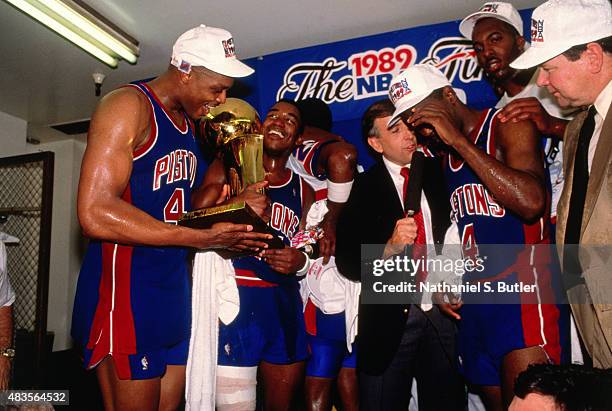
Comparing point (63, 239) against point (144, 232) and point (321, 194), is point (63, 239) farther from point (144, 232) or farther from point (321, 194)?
point (144, 232)

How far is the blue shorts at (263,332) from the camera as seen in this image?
3.07 meters

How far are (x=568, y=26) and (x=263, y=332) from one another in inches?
88.1

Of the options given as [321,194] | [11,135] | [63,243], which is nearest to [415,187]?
[321,194]

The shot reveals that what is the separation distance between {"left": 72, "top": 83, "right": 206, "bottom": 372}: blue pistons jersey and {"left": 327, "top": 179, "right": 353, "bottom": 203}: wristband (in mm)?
1333

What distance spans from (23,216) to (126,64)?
2.50 m

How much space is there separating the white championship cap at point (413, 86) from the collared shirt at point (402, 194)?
1.07 feet

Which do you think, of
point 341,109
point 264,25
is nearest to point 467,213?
point 341,109

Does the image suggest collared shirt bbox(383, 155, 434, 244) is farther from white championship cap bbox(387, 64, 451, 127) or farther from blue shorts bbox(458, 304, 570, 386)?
blue shorts bbox(458, 304, 570, 386)

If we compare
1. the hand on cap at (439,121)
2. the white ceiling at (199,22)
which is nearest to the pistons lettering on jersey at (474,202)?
the hand on cap at (439,121)

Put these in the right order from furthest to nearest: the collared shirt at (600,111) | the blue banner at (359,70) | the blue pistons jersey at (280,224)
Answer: the blue banner at (359,70)
the blue pistons jersey at (280,224)
the collared shirt at (600,111)

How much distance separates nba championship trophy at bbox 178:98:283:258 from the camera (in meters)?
2.37

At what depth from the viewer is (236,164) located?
2.98 m

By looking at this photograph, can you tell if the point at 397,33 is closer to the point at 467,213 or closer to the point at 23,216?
the point at 467,213

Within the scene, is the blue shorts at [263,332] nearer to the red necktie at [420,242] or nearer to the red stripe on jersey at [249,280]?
the red stripe on jersey at [249,280]
